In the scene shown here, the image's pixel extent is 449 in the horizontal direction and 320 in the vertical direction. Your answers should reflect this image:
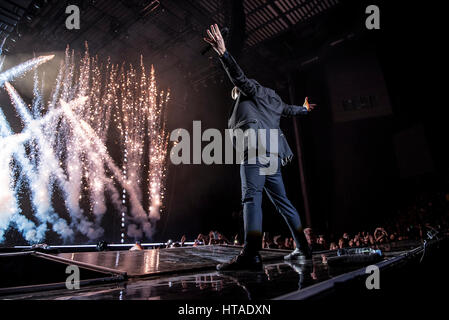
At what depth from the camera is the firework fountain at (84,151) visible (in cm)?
1011

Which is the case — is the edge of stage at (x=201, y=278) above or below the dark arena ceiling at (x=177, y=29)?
below

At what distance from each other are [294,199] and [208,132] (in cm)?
514

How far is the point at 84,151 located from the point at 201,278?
41.8 ft

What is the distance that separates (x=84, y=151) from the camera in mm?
12164

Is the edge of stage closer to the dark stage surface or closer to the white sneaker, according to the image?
the dark stage surface

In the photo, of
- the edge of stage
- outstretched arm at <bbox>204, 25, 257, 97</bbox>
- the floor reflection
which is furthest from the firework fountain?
the floor reflection

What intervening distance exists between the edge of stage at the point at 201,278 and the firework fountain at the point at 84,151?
31.1 feet

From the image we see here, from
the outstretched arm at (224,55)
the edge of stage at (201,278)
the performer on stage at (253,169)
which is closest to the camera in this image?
the edge of stage at (201,278)

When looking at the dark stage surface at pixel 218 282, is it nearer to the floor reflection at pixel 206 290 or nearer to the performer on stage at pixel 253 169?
the floor reflection at pixel 206 290

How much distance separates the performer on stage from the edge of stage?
20 cm

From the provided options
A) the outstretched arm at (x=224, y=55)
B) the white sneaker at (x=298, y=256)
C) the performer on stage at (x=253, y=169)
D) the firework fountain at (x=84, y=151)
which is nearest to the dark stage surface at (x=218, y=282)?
the performer on stage at (x=253, y=169)

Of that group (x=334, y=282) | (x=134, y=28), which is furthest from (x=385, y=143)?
(x=134, y=28)

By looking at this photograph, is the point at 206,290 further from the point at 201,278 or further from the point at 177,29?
the point at 177,29

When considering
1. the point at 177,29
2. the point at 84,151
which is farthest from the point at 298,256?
the point at 84,151
